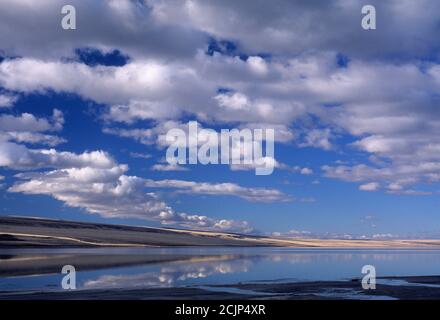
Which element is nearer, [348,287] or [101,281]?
[348,287]

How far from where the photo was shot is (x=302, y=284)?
33.6 metres
